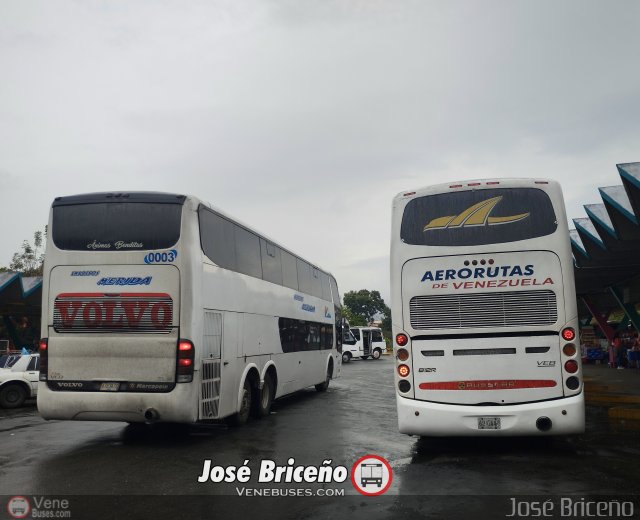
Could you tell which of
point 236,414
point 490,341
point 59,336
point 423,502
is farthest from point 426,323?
point 59,336

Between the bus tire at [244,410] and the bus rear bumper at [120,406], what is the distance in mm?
2266

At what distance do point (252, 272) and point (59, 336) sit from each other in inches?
160

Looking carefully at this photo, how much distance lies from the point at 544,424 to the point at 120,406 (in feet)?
20.0

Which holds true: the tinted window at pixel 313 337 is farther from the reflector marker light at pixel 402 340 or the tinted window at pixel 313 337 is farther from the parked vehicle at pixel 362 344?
the parked vehicle at pixel 362 344

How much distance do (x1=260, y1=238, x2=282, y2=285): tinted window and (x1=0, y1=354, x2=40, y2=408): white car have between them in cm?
682

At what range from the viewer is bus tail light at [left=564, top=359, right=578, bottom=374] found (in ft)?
26.2

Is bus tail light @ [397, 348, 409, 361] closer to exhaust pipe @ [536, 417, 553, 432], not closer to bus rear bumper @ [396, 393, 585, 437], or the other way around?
bus rear bumper @ [396, 393, 585, 437]

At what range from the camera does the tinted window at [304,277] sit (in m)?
16.4

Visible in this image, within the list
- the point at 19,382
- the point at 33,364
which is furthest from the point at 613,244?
the point at 19,382

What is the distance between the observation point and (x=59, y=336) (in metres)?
9.34

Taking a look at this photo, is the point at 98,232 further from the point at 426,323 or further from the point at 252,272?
the point at 426,323

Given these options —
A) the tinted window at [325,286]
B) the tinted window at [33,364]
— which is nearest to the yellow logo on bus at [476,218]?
the tinted window at [325,286]

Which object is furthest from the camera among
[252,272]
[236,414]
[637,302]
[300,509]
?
[637,302]

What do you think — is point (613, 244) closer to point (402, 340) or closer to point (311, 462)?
point (402, 340)
